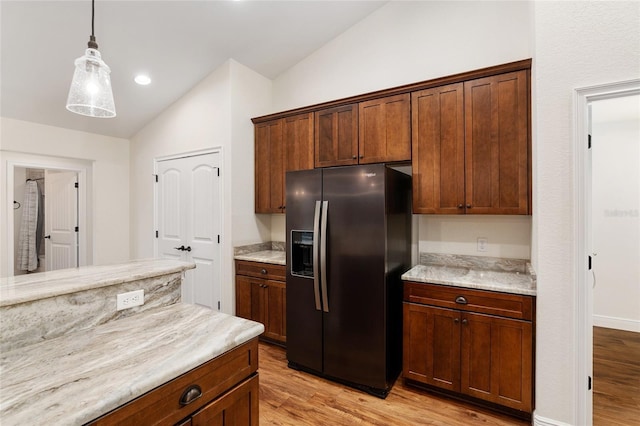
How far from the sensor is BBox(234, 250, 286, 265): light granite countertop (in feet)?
10.1

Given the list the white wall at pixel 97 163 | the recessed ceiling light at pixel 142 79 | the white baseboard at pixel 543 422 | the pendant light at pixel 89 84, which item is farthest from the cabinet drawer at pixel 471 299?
the white wall at pixel 97 163

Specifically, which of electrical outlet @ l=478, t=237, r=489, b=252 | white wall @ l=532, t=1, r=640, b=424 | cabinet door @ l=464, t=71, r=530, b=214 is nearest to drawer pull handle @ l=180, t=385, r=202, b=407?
white wall @ l=532, t=1, r=640, b=424

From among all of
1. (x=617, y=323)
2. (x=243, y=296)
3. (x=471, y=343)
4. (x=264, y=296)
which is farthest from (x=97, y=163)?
(x=617, y=323)

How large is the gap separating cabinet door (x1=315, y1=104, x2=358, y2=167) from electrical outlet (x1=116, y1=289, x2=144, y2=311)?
2.10 meters

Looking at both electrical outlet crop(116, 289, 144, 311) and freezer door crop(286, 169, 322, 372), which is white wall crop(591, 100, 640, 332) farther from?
electrical outlet crop(116, 289, 144, 311)

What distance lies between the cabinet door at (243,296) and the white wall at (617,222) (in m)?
3.89

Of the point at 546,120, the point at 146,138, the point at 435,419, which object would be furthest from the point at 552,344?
the point at 146,138

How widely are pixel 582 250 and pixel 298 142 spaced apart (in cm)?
256

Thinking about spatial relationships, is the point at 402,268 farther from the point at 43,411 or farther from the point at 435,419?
the point at 43,411

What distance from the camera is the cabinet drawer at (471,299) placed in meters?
2.00

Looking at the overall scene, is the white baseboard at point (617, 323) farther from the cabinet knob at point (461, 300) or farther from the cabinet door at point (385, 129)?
the cabinet door at point (385, 129)

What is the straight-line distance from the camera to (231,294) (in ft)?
11.2

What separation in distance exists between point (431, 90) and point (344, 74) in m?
1.25

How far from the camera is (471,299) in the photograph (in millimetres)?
2141
